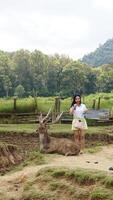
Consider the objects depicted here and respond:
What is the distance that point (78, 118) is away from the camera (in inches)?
596

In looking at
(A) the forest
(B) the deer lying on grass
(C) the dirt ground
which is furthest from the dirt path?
(A) the forest

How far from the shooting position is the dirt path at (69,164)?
10.2 m

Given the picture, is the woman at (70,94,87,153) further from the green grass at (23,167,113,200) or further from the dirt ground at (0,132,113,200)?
the green grass at (23,167,113,200)

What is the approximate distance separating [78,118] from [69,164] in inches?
121

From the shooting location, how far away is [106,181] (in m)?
8.53

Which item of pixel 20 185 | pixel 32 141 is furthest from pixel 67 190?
pixel 32 141

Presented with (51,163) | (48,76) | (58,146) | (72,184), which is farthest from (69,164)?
(48,76)

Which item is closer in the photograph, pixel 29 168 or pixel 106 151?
pixel 29 168

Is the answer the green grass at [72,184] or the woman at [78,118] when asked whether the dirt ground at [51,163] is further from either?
the woman at [78,118]

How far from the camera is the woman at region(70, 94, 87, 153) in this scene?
14977mm

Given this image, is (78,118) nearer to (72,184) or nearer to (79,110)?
(79,110)

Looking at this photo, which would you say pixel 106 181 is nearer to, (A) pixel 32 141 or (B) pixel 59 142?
(B) pixel 59 142

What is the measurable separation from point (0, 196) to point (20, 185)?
86 centimetres

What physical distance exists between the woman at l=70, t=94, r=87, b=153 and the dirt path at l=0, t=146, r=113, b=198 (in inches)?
30.9
